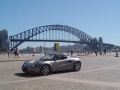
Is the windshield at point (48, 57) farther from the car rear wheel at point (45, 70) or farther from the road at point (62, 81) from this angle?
the road at point (62, 81)

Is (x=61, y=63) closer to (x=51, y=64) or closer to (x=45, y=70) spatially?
(x=51, y=64)

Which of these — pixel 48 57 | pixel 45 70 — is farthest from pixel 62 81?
pixel 48 57

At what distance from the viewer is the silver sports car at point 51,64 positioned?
11031 millimetres

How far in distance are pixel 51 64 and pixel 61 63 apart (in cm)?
90

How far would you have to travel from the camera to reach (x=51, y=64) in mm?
11633

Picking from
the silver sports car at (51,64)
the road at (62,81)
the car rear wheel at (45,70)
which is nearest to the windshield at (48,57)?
the silver sports car at (51,64)

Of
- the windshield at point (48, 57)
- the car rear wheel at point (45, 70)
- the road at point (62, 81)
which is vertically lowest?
the road at point (62, 81)

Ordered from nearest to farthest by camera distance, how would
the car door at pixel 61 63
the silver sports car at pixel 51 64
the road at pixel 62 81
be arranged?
the road at pixel 62 81 < the silver sports car at pixel 51 64 < the car door at pixel 61 63

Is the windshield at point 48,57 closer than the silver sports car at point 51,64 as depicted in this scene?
No

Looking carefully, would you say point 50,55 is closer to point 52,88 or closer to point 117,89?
point 52,88

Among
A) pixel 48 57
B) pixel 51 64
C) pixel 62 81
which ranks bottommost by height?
pixel 62 81

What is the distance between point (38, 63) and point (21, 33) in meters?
109

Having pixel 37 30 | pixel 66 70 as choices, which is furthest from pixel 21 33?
pixel 66 70

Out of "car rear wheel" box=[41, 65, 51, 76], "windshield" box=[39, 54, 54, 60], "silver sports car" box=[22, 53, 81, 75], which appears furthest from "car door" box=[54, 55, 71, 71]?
"car rear wheel" box=[41, 65, 51, 76]
